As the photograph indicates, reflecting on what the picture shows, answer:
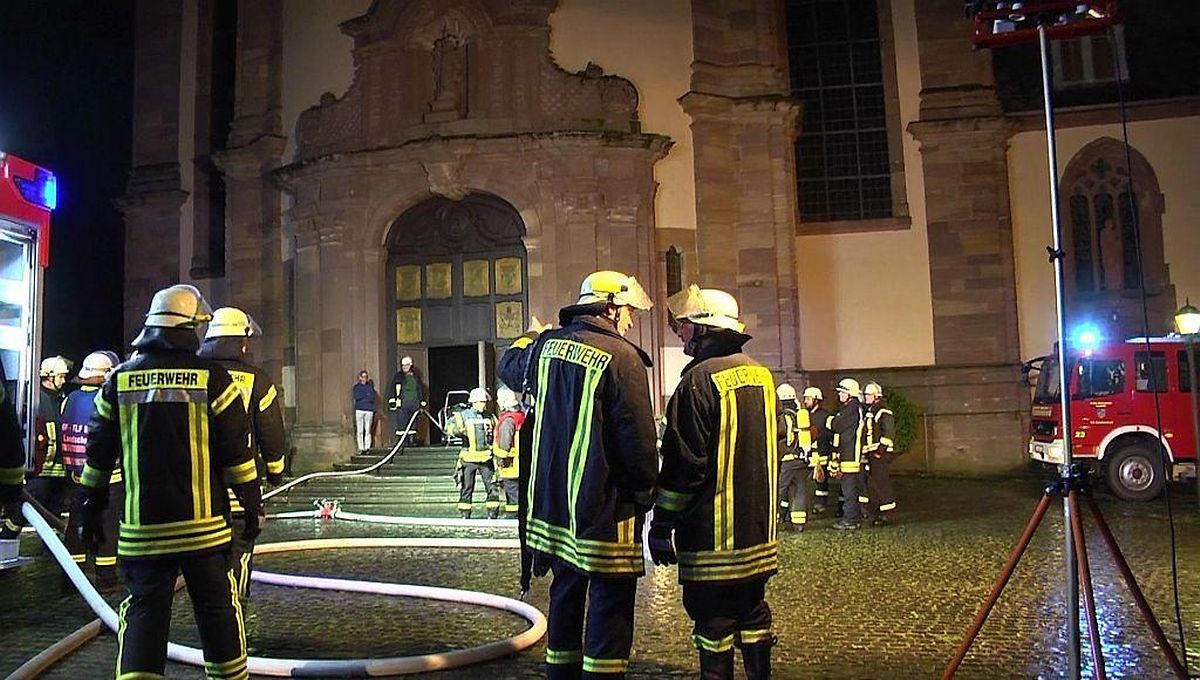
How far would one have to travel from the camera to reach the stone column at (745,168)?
18188 mm

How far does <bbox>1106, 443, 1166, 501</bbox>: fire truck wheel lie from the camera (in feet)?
45.1

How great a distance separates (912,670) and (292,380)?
17304 millimetres

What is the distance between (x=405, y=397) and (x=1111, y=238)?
15.2m

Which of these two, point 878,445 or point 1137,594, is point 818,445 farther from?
point 1137,594

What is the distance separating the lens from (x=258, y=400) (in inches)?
220

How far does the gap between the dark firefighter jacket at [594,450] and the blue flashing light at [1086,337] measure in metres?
12.8

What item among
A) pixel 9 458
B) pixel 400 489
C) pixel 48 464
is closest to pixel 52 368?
pixel 48 464

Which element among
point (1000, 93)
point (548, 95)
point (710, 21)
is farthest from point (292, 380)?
→ point (1000, 93)

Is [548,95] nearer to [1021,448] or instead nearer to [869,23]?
[869,23]

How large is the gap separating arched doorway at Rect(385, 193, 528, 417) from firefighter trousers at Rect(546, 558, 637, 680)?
15044mm

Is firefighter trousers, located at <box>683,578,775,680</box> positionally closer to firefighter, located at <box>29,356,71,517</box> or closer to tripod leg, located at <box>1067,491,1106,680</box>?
tripod leg, located at <box>1067,491,1106,680</box>

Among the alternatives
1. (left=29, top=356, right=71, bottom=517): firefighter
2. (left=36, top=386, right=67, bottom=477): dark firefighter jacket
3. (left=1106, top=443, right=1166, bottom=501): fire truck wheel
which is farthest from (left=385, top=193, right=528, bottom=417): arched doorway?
(left=1106, top=443, right=1166, bottom=501): fire truck wheel

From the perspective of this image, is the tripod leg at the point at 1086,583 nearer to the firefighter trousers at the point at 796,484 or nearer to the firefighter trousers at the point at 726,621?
the firefighter trousers at the point at 726,621

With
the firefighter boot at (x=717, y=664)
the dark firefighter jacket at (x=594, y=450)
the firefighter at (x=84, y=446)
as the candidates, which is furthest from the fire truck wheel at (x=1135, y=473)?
the firefighter at (x=84, y=446)
